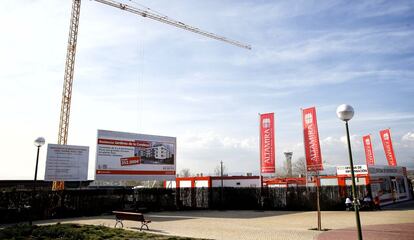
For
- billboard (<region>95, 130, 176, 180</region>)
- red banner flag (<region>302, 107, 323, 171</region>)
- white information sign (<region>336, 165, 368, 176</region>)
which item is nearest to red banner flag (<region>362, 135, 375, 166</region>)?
white information sign (<region>336, 165, 368, 176</region>)

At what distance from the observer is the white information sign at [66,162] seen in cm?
2428

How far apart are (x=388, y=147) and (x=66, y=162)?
3035 cm

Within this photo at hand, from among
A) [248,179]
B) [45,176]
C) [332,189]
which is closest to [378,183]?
[332,189]

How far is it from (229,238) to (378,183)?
2123 cm

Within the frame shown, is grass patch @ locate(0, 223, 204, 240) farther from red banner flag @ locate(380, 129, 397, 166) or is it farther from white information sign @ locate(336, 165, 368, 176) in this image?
red banner flag @ locate(380, 129, 397, 166)

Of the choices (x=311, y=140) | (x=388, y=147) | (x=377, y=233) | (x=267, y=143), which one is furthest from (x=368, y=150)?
(x=377, y=233)

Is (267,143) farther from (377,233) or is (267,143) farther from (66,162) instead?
(66,162)

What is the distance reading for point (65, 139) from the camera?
45000 millimetres

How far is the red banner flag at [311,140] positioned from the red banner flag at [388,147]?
62.7ft

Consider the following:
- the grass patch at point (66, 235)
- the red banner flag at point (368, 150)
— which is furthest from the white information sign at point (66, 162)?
the red banner flag at point (368, 150)

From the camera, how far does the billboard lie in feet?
88.5

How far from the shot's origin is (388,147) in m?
34.6

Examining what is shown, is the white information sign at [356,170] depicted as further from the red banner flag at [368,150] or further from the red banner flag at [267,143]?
the red banner flag at [267,143]

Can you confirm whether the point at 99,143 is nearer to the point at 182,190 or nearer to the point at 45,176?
the point at 45,176
